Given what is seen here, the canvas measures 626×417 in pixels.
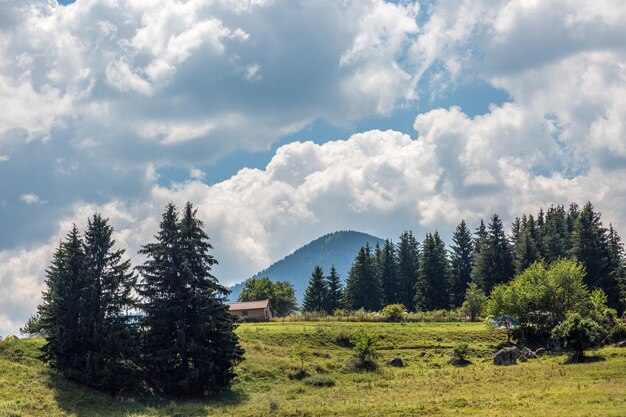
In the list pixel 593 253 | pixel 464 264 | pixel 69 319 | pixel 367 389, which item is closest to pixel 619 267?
pixel 593 253

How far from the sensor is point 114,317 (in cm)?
4691

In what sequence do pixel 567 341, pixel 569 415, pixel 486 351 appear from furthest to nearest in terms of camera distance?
pixel 486 351
pixel 567 341
pixel 569 415

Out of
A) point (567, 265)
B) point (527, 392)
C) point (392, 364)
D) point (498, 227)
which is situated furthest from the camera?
point (498, 227)


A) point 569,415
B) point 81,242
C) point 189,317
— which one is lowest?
point 569,415

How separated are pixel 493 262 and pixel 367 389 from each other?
68831 millimetres

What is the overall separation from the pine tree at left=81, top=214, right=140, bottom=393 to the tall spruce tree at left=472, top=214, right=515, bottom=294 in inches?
2969

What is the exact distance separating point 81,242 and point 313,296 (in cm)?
7908

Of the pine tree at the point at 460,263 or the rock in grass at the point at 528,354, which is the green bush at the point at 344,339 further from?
the pine tree at the point at 460,263

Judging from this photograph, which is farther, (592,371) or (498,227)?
(498,227)

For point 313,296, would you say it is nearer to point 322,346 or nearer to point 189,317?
Answer: point 322,346

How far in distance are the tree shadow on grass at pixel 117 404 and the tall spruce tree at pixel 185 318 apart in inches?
83.0

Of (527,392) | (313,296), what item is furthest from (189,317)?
(313,296)

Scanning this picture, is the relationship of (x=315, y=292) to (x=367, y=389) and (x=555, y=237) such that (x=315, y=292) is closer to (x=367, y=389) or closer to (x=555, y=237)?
(x=555, y=237)

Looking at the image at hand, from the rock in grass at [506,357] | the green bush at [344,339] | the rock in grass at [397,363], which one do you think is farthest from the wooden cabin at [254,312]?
the rock in grass at [506,357]
